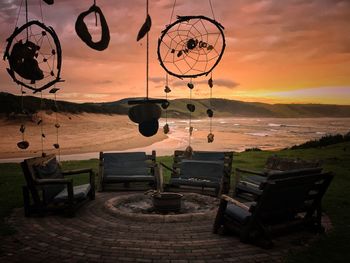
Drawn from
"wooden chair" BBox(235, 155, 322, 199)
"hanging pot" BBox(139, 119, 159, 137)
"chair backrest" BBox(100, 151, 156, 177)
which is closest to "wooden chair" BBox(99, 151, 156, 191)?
"chair backrest" BBox(100, 151, 156, 177)

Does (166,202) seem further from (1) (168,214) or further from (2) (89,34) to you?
(2) (89,34)

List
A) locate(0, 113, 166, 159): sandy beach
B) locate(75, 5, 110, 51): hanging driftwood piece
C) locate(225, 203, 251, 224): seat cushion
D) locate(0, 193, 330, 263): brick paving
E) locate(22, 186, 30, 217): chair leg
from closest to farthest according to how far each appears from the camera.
A: locate(75, 5, 110, 51): hanging driftwood piece < locate(0, 193, 330, 263): brick paving < locate(225, 203, 251, 224): seat cushion < locate(22, 186, 30, 217): chair leg < locate(0, 113, 166, 159): sandy beach

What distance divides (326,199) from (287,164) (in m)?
1.61

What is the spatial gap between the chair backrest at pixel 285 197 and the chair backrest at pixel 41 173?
4.24 meters

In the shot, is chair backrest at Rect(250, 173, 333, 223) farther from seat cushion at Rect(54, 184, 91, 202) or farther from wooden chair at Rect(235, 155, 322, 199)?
seat cushion at Rect(54, 184, 91, 202)

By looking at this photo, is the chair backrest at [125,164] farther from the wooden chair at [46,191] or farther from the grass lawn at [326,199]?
A: the grass lawn at [326,199]

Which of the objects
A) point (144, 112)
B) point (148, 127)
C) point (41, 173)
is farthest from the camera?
point (41, 173)

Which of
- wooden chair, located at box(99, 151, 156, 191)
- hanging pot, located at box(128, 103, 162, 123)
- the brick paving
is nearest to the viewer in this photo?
the brick paving

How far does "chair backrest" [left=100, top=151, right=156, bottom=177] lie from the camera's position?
10.1 metres

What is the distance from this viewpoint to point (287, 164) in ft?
29.8

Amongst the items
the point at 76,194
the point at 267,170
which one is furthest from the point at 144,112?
the point at 267,170

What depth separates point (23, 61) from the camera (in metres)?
4.75

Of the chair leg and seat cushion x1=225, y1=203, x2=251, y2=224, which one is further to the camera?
the chair leg

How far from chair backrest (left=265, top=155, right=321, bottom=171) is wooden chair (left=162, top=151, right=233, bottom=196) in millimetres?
1092
